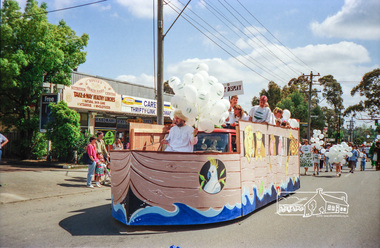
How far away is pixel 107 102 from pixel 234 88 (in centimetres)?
1089

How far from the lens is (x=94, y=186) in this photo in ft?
36.0

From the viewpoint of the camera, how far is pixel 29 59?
49.4 feet

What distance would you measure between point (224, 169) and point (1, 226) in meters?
4.22

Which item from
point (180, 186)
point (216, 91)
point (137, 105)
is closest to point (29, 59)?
point (137, 105)

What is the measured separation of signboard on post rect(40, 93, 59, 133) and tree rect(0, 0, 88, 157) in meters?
0.63

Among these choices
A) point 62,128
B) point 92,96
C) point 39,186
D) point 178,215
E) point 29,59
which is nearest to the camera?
point 178,215

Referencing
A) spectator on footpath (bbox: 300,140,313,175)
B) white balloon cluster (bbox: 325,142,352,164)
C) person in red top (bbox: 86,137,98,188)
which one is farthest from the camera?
spectator on footpath (bbox: 300,140,313,175)

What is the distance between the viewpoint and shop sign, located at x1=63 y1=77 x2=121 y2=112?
18.5m

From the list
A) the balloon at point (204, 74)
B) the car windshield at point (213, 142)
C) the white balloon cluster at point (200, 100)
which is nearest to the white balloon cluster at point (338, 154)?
the car windshield at point (213, 142)

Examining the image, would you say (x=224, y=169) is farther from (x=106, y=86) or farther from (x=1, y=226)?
(x=106, y=86)

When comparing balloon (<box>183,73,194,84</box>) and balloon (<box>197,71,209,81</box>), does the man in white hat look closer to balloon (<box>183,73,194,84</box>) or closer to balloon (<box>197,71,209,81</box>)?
balloon (<box>183,73,194,84</box>)

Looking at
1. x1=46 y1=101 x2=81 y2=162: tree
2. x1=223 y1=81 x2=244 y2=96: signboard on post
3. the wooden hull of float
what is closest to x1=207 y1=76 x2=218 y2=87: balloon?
the wooden hull of float

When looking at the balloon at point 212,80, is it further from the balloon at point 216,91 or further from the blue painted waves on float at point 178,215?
the blue painted waves on float at point 178,215

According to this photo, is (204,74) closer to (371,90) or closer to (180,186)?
(180,186)
